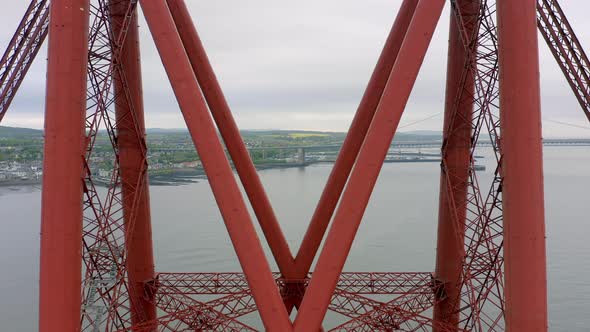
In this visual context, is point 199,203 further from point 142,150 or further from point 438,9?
point 438,9

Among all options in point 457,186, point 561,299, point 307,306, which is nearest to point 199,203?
point 561,299

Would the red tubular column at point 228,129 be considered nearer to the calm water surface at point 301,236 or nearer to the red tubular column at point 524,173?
the red tubular column at point 524,173

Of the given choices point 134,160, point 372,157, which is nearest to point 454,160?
point 372,157

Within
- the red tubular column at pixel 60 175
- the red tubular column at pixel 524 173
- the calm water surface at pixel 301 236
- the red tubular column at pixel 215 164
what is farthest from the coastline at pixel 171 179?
the red tubular column at pixel 524 173

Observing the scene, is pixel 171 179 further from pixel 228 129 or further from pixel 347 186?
pixel 347 186

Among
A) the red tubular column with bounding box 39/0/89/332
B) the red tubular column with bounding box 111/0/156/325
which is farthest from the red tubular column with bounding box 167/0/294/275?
the red tubular column with bounding box 39/0/89/332

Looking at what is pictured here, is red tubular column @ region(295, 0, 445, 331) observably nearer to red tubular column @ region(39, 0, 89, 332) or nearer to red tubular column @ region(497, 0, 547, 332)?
red tubular column @ region(497, 0, 547, 332)
